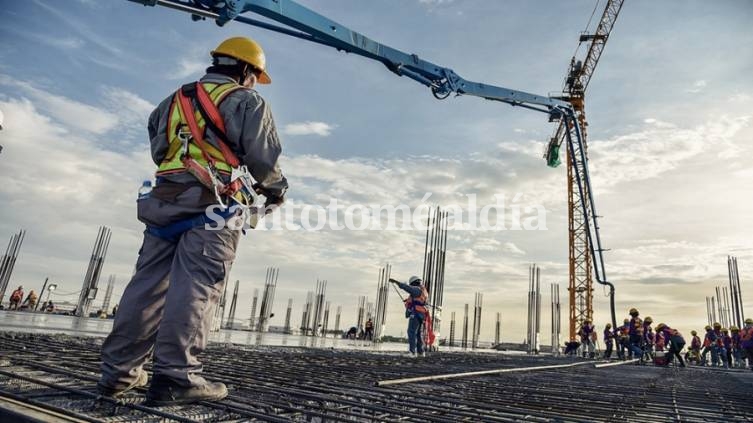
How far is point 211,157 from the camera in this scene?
2.02m

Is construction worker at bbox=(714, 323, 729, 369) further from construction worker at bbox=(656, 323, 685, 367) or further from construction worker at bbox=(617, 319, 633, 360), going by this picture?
construction worker at bbox=(656, 323, 685, 367)

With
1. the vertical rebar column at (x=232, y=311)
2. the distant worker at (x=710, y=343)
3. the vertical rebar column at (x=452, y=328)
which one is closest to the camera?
the distant worker at (x=710, y=343)

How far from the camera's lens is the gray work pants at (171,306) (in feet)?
5.83

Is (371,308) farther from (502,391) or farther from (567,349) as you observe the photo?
(502,391)

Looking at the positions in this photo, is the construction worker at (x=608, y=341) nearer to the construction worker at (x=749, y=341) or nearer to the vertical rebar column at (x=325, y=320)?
the construction worker at (x=749, y=341)

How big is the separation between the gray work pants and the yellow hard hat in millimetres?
821

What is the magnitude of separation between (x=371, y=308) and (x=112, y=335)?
101 feet

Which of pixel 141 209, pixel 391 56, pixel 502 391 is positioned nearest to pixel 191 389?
pixel 141 209

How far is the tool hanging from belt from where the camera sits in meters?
1.97

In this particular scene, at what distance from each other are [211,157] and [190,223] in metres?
0.30

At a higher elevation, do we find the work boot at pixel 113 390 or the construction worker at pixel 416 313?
the construction worker at pixel 416 313

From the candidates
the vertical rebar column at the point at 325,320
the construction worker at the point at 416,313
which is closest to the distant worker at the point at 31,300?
the vertical rebar column at the point at 325,320

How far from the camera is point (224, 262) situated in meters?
1.96

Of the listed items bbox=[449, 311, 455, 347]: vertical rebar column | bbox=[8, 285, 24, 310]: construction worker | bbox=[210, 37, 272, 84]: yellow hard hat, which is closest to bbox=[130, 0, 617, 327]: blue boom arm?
bbox=[210, 37, 272, 84]: yellow hard hat
